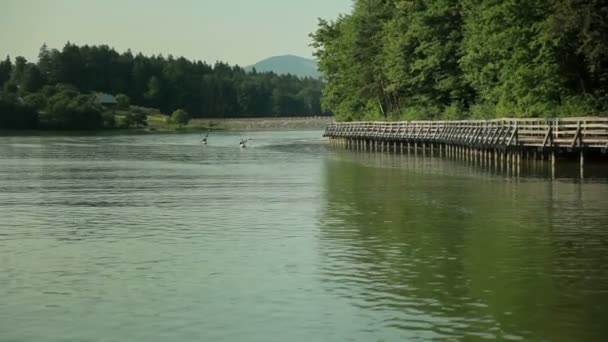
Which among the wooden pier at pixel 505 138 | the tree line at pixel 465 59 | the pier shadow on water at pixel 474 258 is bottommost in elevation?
the pier shadow on water at pixel 474 258

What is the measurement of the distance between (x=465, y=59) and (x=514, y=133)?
57.6 feet

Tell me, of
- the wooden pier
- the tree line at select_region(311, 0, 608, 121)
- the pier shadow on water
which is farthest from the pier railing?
the pier shadow on water

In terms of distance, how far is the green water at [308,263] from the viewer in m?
16.0

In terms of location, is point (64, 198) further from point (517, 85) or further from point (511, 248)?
point (517, 85)

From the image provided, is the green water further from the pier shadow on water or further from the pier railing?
the pier railing

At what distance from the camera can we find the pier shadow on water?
16.0 m

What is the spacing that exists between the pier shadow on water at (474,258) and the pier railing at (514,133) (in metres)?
6.39

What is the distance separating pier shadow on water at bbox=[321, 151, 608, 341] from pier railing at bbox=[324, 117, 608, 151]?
6392 millimetres

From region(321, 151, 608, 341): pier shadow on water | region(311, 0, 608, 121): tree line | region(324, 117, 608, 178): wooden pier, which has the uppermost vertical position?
region(311, 0, 608, 121): tree line

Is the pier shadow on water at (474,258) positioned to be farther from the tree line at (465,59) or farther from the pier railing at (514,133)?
the tree line at (465,59)

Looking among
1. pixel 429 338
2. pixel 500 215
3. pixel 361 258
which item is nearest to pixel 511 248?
pixel 361 258

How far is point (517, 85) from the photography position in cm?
5900

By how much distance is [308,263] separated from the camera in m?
21.4

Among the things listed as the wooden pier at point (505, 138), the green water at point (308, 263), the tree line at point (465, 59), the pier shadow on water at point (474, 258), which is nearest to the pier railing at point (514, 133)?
the wooden pier at point (505, 138)
